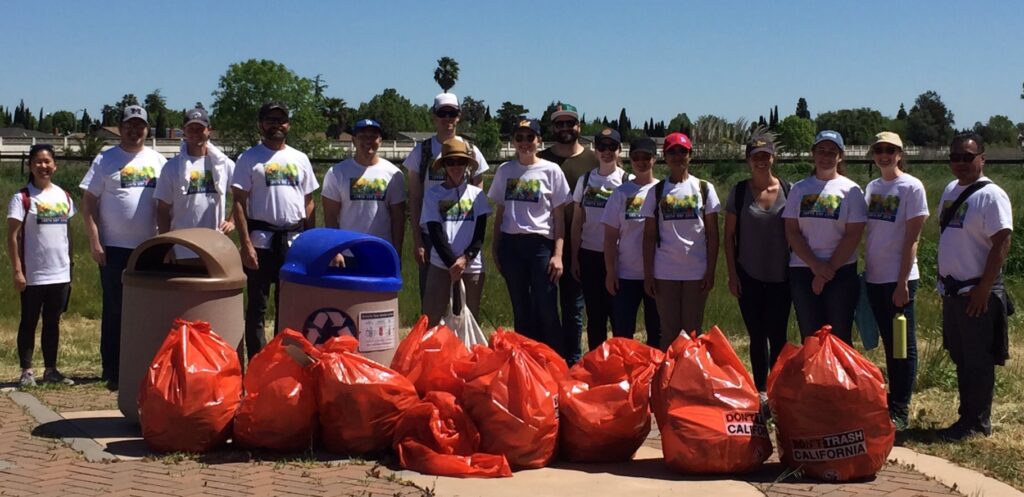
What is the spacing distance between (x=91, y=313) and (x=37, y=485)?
298 inches

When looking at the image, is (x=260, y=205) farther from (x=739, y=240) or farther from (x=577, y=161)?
(x=739, y=240)

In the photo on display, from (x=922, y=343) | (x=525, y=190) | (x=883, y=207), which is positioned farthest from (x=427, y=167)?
(x=922, y=343)

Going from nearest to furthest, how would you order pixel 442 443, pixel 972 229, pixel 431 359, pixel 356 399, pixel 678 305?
pixel 442 443 → pixel 356 399 → pixel 431 359 → pixel 972 229 → pixel 678 305

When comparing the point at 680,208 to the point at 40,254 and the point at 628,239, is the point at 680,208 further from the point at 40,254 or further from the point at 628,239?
the point at 40,254

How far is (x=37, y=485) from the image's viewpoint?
5.52 meters

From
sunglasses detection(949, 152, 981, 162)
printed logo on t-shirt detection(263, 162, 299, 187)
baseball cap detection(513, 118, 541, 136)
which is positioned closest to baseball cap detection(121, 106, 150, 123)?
printed logo on t-shirt detection(263, 162, 299, 187)

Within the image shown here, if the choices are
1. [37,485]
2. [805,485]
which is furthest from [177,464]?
[805,485]

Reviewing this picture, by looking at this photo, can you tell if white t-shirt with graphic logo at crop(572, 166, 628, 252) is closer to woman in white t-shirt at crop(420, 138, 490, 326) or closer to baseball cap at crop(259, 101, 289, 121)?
woman in white t-shirt at crop(420, 138, 490, 326)

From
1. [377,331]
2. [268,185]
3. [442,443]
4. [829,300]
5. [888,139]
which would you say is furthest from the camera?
[268,185]

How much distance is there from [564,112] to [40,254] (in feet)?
12.6

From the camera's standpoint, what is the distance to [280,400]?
19.6 ft

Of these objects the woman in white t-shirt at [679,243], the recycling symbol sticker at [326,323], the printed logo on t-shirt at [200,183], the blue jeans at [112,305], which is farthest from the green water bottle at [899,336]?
the blue jeans at [112,305]

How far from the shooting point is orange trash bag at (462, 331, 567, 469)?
19.2 ft

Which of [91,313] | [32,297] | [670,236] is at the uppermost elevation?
[670,236]
